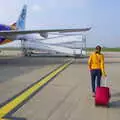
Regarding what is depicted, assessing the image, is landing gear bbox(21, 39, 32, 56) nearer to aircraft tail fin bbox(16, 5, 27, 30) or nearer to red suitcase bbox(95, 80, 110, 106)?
aircraft tail fin bbox(16, 5, 27, 30)

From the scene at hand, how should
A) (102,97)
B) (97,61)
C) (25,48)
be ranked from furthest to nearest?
(25,48) → (97,61) → (102,97)

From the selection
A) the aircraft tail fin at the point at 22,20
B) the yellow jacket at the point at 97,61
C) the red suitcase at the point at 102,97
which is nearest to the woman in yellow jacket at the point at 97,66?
the yellow jacket at the point at 97,61

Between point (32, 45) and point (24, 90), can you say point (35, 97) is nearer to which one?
point (24, 90)

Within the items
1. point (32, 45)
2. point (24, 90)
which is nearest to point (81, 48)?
point (32, 45)

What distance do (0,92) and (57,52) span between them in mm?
37283

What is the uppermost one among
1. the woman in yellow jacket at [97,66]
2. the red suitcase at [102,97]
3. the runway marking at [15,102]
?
the woman in yellow jacket at [97,66]

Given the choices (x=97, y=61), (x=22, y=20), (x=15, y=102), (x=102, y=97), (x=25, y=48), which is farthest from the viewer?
(x=22, y=20)

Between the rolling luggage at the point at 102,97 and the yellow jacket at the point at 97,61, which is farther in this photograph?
the yellow jacket at the point at 97,61

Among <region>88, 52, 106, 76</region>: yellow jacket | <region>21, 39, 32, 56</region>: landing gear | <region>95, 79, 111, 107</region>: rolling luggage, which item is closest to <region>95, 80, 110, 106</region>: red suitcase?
<region>95, 79, 111, 107</region>: rolling luggage

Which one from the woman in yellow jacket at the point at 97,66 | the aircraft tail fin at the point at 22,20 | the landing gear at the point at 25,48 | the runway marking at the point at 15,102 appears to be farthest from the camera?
the landing gear at the point at 25,48

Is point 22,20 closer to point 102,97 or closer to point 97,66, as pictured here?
point 97,66

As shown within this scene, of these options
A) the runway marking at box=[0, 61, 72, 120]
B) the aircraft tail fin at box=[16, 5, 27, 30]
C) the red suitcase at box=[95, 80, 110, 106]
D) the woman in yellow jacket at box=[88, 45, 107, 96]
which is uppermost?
the aircraft tail fin at box=[16, 5, 27, 30]

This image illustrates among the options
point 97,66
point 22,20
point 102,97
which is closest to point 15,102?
point 102,97

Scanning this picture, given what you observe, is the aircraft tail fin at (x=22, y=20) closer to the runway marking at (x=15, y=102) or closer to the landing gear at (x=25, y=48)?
the landing gear at (x=25, y=48)
